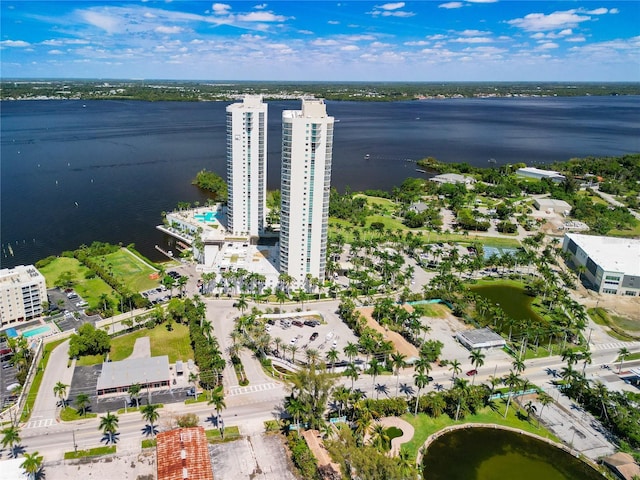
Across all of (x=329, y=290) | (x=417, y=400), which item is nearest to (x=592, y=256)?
(x=329, y=290)

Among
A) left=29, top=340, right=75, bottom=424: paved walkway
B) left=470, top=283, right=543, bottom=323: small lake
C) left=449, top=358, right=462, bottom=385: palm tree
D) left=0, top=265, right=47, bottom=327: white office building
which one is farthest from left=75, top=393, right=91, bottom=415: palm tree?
left=470, top=283, right=543, bottom=323: small lake

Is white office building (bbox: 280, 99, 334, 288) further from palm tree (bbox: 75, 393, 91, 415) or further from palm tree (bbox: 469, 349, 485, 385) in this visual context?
palm tree (bbox: 75, 393, 91, 415)

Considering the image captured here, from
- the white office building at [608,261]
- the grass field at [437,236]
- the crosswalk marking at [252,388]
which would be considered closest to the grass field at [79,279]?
the crosswalk marking at [252,388]

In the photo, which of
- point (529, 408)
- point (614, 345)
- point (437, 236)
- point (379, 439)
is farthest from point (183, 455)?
point (437, 236)

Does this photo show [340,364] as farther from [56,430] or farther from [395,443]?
[56,430]

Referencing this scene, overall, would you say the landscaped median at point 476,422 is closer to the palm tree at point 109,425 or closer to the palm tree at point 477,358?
the palm tree at point 477,358

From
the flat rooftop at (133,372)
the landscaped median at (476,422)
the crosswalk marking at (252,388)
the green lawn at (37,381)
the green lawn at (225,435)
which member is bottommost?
the landscaped median at (476,422)
